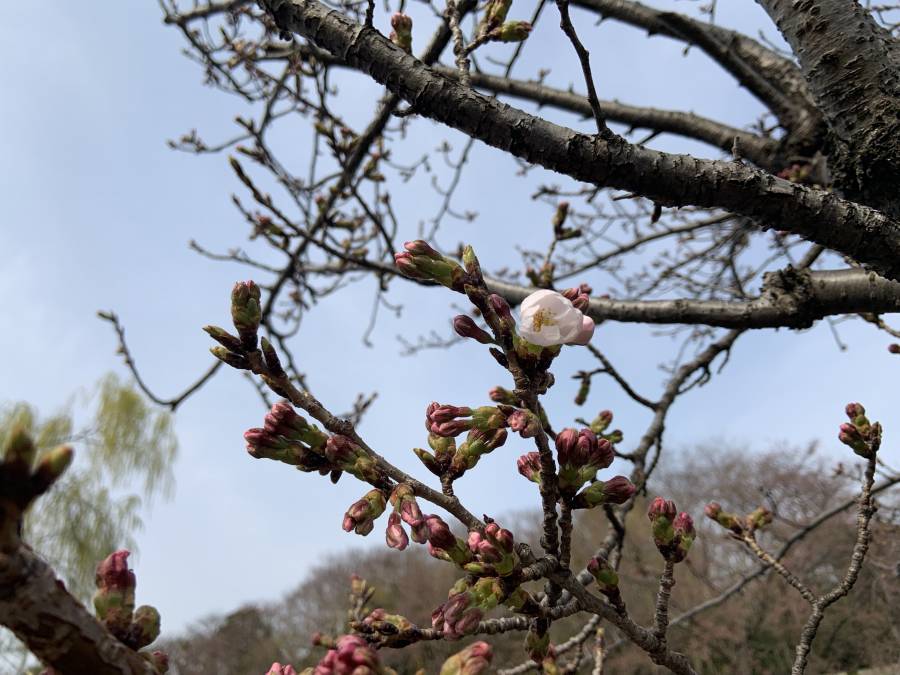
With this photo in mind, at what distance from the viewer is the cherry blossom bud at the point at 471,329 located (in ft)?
3.42

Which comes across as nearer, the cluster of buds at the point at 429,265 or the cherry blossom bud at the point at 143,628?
the cherry blossom bud at the point at 143,628

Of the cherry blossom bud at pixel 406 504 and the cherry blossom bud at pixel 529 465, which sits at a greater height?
the cherry blossom bud at pixel 529 465

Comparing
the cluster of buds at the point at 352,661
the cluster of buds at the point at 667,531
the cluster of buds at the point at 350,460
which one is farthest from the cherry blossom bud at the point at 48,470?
the cluster of buds at the point at 667,531

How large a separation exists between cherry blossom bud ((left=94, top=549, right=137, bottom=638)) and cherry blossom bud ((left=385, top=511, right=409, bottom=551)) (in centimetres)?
35

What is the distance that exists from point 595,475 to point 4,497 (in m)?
0.79

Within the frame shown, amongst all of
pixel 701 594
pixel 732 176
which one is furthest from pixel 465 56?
pixel 701 594

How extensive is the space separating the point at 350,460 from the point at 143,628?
14.7 inches

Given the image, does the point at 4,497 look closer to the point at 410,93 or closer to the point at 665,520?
the point at 665,520

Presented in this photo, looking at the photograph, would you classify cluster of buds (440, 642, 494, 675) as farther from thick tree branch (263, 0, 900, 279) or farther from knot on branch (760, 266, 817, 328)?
knot on branch (760, 266, 817, 328)

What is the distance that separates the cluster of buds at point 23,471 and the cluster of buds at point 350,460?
19.7 inches

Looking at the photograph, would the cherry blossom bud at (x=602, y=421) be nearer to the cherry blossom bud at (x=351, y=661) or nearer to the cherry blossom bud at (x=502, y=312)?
the cherry blossom bud at (x=502, y=312)

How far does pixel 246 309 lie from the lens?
96 cm

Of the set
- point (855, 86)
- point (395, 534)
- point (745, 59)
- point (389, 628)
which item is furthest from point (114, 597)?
point (745, 59)

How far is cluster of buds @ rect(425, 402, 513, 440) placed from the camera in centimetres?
101
